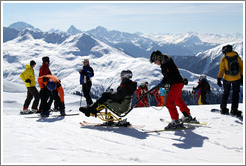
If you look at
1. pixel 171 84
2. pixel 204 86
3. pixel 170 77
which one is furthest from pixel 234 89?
pixel 204 86

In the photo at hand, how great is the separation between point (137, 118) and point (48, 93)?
335cm

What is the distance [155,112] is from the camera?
1066 cm

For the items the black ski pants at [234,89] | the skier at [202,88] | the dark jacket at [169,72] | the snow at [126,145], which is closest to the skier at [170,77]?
the dark jacket at [169,72]

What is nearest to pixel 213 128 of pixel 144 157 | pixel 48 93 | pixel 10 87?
pixel 144 157

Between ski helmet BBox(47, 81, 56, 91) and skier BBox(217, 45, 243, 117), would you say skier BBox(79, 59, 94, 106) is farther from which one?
skier BBox(217, 45, 243, 117)

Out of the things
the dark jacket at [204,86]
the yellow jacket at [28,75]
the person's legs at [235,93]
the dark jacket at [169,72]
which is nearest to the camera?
the dark jacket at [169,72]

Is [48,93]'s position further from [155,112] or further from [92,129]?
[155,112]

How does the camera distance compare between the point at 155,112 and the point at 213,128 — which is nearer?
the point at 213,128

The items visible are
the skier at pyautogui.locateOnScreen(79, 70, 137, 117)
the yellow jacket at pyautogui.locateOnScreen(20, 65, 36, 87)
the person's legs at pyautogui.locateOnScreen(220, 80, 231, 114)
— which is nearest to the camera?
the skier at pyautogui.locateOnScreen(79, 70, 137, 117)

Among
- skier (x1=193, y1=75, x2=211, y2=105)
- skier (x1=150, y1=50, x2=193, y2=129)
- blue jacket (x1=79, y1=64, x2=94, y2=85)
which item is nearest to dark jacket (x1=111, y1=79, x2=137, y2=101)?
skier (x1=150, y1=50, x2=193, y2=129)

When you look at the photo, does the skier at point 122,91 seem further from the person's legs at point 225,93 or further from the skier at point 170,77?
the person's legs at point 225,93

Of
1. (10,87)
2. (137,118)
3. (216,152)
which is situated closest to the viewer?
(216,152)

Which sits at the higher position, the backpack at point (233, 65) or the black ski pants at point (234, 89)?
the backpack at point (233, 65)

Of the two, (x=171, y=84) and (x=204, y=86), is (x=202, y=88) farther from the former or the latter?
(x=171, y=84)
